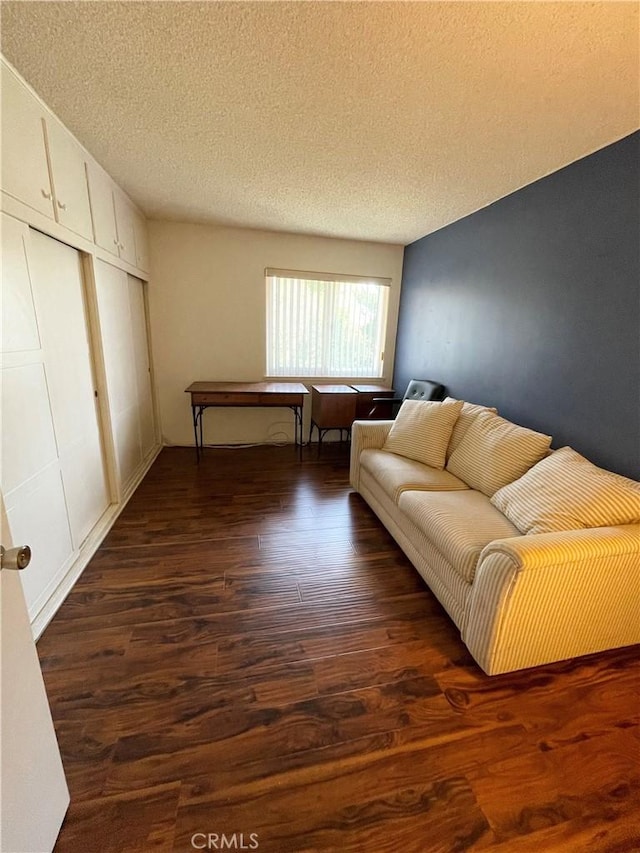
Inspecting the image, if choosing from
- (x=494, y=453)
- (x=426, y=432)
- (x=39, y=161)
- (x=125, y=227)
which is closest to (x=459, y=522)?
(x=494, y=453)

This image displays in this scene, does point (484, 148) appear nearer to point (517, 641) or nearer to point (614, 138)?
point (614, 138)

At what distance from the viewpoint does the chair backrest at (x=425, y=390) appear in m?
3.19

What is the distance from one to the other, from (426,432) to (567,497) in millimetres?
1047

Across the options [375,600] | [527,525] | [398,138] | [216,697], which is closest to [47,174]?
[398,138]

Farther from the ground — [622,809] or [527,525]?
[527,525]

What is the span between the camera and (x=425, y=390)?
3.29 m

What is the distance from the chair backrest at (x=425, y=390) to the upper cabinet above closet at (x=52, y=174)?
110 inches

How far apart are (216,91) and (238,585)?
238cm

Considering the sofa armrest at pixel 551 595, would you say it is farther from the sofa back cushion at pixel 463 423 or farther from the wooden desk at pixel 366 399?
the wooden desk at pixel 366 399

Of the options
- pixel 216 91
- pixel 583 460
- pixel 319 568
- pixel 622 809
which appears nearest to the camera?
pixel 622 809

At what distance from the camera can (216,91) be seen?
4.85 feet

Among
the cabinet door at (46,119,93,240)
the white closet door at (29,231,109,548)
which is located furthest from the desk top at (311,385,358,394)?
the cabinet door at (46,119,93,240)

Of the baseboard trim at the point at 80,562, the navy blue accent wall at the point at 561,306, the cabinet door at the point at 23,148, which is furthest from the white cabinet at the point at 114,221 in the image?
the navy blue accent wall at the point at 561,306
